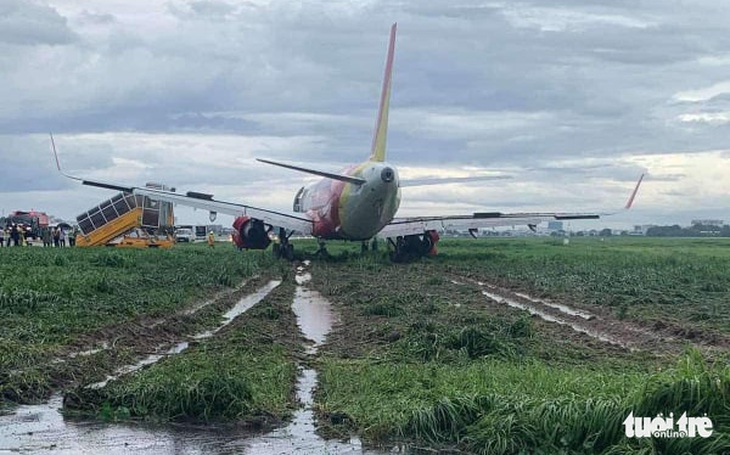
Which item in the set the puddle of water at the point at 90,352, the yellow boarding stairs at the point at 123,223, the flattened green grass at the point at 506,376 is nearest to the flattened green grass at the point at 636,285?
the flattened green grass at the point at 506,376

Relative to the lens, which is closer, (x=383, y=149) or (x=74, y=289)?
(x=74, y=289)

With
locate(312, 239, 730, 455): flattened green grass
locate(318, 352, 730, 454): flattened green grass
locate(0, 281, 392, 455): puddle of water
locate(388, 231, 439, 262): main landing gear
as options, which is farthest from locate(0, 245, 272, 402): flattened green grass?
locate(388, 231, 439, 262): main landing gear

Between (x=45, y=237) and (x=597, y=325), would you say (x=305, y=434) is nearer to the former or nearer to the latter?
(x=597, y=325)

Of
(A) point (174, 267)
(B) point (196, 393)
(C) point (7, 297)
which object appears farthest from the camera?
(A) point (174, 267)

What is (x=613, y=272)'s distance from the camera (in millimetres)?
39312

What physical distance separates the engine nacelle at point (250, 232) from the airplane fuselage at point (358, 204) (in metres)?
2.57

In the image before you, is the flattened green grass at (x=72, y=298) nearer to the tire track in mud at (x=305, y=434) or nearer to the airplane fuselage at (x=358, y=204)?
the tire track in mud at (x=305, y=434)

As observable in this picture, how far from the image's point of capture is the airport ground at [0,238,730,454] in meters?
9.69

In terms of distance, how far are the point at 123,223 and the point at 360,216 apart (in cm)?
2935

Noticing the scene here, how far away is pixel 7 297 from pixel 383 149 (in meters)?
27.4

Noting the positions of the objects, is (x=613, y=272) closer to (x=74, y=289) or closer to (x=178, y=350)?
(x=74, y=289)

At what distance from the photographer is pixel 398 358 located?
15344 millimetres

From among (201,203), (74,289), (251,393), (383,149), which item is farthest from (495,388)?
(201,203)

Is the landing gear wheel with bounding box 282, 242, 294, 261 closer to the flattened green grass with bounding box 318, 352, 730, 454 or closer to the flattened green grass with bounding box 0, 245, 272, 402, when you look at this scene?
the flattened green grass with bounding box 0, 245, 272, 402
